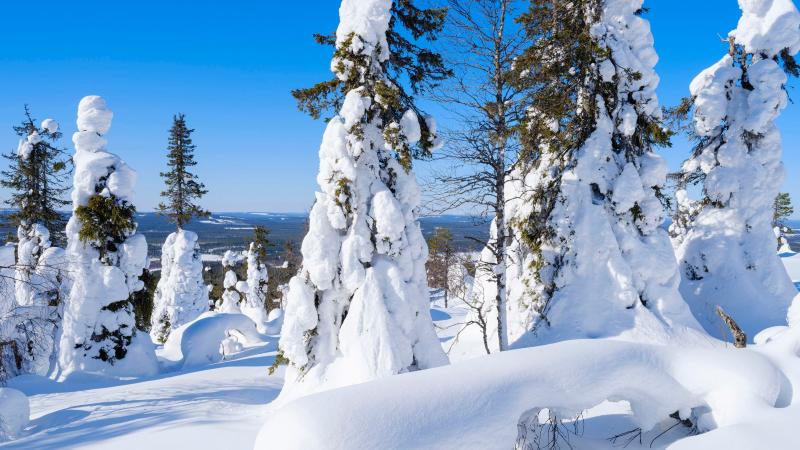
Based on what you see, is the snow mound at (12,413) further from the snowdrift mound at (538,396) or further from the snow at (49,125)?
the snow at (49,125)

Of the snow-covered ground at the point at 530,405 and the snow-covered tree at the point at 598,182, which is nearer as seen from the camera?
the snow-covered ground at the point at 530,405

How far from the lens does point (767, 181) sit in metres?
14.1

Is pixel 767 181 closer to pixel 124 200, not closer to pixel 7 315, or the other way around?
pixel 7 315

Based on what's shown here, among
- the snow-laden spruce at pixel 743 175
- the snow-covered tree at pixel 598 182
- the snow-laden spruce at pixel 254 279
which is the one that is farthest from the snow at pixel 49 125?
the snow-laden spruce at pixel 743 175

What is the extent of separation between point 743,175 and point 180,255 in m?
29.1

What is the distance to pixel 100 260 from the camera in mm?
15039

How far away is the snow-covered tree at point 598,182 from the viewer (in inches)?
434

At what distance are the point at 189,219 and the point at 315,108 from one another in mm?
18691

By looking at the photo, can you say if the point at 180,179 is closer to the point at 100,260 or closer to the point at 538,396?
the point at 100,260

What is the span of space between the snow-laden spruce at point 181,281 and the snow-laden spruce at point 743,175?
26.9 meters

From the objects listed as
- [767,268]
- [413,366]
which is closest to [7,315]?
[413,366]

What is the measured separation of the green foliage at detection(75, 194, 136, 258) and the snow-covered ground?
8.12m

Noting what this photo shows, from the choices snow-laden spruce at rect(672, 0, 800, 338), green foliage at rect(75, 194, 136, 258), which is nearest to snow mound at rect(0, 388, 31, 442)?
Answer: green foliage at rect(75, 194, 136, 258)

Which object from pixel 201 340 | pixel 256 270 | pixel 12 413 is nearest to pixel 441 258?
pixel 256 270
